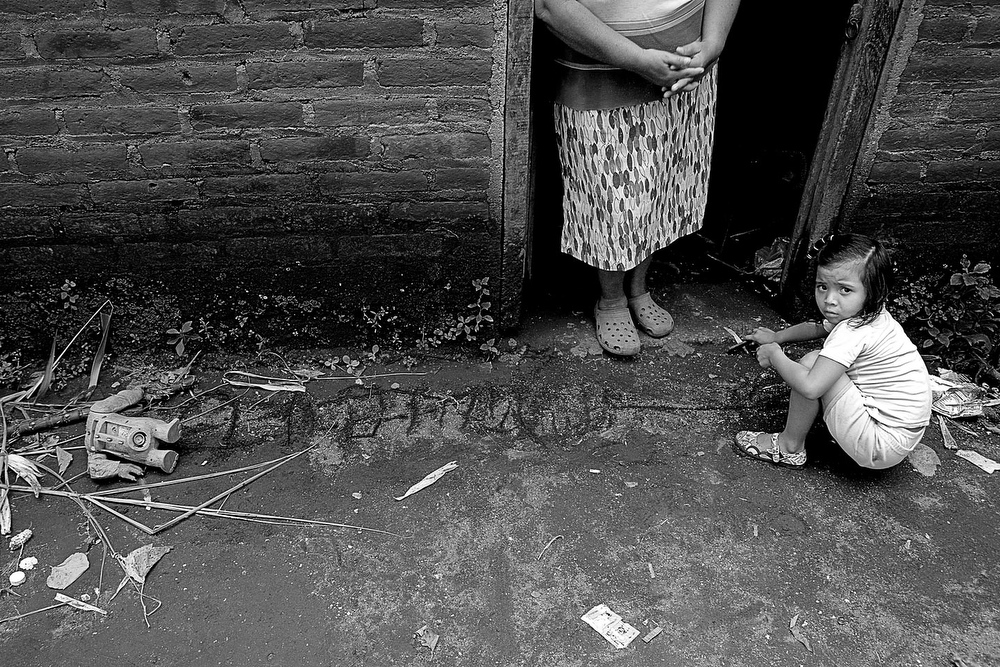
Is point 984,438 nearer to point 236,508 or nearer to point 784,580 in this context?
point 784,580

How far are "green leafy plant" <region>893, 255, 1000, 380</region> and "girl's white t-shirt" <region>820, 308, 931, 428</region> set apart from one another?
876mm

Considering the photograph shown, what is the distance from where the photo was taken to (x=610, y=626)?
6.95ft

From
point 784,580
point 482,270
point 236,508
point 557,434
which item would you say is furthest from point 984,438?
point 236,508

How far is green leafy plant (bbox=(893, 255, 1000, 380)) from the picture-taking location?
10.3 feet

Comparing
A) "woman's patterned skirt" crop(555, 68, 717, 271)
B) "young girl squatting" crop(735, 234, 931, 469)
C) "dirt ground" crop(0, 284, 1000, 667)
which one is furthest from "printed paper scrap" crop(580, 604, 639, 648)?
"woman's patterned skirt" crop(555, 68, 717, 271)

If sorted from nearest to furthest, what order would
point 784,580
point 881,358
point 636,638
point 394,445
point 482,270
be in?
point 636,638 → point 784,580 → point 881,358 → point 394,445 → point 482,270

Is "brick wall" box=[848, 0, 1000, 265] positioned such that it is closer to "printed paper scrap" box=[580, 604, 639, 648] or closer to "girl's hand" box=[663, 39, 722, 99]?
"girl's hand" box=[663, 39, 722, 99]

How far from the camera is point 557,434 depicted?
9.19 feet

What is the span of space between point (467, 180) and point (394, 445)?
3.56 feet

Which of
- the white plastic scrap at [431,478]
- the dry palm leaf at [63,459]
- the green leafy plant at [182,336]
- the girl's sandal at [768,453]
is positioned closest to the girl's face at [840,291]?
the girl's sandal at [768,453]

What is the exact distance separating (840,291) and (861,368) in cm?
29

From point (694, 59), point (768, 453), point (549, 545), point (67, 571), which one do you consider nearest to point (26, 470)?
point (67, 571)

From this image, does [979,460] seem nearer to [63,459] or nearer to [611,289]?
[611,289]

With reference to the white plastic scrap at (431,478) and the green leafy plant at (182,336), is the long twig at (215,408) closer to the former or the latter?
the green leafy plant at (182,336)
